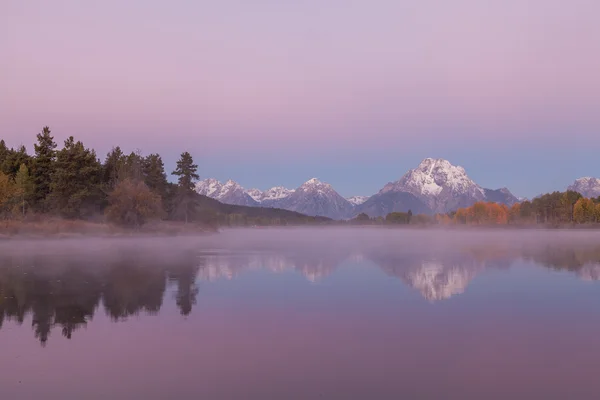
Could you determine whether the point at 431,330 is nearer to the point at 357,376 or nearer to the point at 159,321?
the point at 357,376

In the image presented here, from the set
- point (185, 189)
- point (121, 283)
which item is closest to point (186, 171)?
point (185, 189)

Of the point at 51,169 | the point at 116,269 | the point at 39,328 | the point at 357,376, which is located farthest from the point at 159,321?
the point at 51,169

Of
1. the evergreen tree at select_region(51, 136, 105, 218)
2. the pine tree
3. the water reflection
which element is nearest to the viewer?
the water reflection

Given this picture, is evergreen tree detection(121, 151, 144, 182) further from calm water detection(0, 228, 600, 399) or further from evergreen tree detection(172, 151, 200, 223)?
calm water detection(0, 228, 600, 399)

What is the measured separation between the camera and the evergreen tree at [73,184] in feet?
349

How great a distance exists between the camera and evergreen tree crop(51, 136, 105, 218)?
10631 centimetres

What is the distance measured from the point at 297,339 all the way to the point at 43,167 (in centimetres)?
11944

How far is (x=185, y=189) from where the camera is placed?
484 ft

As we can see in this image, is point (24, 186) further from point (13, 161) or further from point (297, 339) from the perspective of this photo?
point (297, 339)

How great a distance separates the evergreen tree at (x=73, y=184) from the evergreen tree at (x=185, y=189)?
114 feet

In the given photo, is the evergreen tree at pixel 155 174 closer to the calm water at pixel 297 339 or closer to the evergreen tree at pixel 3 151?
the evergreen tree at pixel 3 151

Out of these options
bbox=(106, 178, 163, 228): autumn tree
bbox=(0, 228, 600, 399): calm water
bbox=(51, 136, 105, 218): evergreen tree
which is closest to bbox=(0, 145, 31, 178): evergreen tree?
bbox=(51, 136, 105, 218): evergreen tree

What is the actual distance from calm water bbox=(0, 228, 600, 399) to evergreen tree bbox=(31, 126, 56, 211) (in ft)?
316

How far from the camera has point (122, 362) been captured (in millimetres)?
12742
